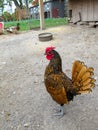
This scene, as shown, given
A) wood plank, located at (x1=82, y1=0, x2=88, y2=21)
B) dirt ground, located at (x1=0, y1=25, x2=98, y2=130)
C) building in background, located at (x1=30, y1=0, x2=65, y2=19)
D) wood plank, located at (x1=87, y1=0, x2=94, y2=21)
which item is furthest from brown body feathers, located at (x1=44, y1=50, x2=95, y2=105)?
building in background, located at (x1=30, y1=0, x2=65, y2=19)

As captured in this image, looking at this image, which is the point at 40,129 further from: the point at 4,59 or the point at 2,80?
the point at 4,59

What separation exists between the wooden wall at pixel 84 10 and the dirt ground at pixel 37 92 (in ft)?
8.33

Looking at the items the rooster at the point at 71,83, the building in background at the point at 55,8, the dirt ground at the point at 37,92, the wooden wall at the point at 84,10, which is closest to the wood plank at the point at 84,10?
the wooden wall at the point at 84,10

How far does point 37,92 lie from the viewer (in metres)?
5.36

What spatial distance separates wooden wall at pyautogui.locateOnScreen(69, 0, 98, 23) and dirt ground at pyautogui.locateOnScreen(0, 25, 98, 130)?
2.54 metres

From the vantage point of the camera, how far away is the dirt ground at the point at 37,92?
418 centimetres

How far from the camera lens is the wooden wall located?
40.4ft

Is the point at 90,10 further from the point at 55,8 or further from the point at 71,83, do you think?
the point at 55,8

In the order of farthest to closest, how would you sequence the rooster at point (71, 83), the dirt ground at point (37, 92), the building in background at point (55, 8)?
the building in background at point (55, 8) < the dirt ground at point (37, 92) < the rooster at point (71, 83)

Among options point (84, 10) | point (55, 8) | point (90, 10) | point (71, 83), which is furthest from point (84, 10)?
point (55, 8)

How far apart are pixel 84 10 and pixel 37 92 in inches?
337

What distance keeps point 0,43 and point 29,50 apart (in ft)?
7.67

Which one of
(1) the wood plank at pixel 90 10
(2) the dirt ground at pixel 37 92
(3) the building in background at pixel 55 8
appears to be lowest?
(2) the dirt ground at pixel 37 92

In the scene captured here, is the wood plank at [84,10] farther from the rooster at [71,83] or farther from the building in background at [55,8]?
the building in background at [55,8]
